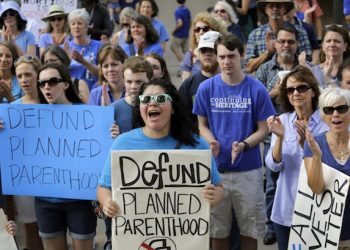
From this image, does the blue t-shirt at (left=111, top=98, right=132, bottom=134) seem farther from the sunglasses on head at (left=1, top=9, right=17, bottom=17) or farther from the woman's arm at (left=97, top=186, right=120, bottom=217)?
the sunglasses on head at (left=1, top=9, right=17, bottom=17)

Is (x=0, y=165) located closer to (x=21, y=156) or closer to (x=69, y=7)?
(x=21, y=156)

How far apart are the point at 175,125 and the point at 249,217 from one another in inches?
54.0

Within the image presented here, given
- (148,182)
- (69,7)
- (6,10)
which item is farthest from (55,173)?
(69,7)

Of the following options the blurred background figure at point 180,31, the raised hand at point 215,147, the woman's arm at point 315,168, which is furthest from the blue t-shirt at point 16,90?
the blurred background figure at point 180,31

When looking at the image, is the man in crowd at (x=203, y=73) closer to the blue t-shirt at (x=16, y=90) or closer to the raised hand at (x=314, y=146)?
the blue t-shirt at (x=16, y=90)

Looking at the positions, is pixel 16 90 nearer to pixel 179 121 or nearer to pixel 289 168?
pixel 179 121

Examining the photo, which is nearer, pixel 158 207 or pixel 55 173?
pixel 158 207

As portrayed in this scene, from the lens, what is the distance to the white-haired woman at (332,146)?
4.52 m

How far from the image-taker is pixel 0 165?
5.68 meters

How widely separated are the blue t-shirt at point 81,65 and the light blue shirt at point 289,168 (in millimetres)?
2994

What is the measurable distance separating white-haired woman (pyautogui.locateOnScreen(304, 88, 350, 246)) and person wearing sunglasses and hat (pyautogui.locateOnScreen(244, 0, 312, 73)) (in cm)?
265

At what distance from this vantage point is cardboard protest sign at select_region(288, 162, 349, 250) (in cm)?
444

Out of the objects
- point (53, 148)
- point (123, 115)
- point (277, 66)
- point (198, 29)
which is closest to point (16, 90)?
point (53, 148)

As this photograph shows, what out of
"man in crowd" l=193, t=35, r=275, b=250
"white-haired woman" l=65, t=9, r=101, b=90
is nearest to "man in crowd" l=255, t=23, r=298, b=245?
"man in crowd" l=193, t=35, r=275, b=250
